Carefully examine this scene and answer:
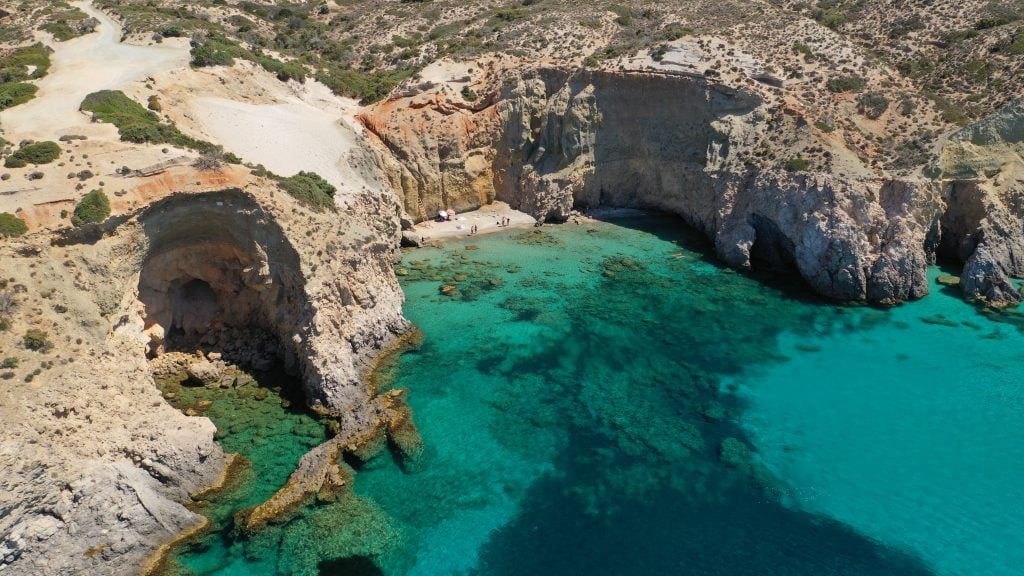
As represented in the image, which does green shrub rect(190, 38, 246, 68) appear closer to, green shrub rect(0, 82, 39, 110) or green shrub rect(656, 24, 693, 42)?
green shrub rect(0, 82, 39, 110)

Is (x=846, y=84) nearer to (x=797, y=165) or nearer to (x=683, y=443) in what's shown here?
(x=797, y=165)

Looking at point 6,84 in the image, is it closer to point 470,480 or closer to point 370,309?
point 370,309

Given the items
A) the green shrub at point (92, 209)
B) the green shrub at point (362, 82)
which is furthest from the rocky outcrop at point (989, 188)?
the green shrub at point (92, 209)

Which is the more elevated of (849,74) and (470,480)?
(849,74)

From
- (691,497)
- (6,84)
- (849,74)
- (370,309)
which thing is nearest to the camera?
(691,497)

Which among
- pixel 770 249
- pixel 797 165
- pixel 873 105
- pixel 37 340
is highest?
pixel 873 105

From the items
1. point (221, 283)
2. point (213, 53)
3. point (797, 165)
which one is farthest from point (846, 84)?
point (213, 53)

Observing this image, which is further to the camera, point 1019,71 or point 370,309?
point 1019,71

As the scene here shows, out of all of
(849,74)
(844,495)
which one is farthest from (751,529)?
(849,74)
